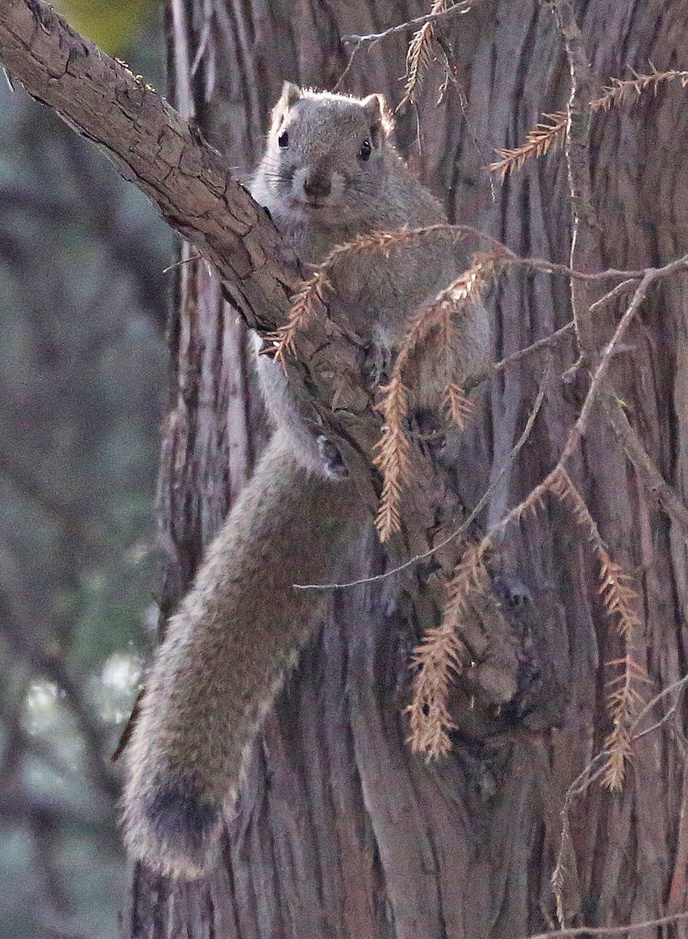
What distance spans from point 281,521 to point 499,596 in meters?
0.52

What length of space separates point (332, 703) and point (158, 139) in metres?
1.14

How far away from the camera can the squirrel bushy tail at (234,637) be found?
2303 millimetres

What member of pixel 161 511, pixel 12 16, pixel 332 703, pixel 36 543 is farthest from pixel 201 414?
pixel 36 543

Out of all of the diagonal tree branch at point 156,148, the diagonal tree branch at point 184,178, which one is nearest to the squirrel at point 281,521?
the diagonal tree branch at point 184,178

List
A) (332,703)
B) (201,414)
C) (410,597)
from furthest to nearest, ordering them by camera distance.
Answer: (201,414) → (332,703) → (410,597)

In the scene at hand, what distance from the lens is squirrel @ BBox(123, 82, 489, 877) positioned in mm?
2262

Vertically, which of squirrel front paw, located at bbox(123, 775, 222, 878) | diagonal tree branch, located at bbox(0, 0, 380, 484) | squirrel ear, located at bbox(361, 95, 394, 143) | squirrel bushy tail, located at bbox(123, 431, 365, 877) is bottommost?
squirrel front paw, located at bbox(123, 775, 222, 878)

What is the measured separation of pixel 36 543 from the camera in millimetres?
4219

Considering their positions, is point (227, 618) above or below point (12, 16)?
below

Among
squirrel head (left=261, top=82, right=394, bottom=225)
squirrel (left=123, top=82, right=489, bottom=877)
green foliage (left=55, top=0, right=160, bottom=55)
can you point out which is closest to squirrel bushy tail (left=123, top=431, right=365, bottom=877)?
squirrel (left=123, top=82, right=489, bottom=877)

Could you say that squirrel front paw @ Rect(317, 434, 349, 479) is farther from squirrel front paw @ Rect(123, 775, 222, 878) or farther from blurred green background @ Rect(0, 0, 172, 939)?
blurred green background @ Rect(0, 0, 172, 939)

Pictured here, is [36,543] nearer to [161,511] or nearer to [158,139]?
[161,511]

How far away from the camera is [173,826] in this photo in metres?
2.20

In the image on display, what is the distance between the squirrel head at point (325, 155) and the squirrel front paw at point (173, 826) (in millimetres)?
1063
